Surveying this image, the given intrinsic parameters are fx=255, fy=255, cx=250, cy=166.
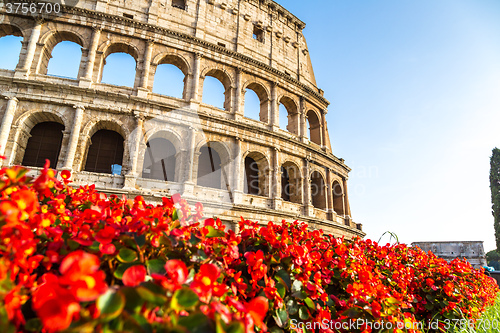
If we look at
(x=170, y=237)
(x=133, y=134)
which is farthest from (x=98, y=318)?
(x=133, y=134)

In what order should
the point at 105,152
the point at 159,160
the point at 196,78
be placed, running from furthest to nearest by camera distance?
the point at 196,78 < the point at 159,160 < the point at 105,152

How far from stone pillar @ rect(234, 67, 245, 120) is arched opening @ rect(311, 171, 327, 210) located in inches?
260

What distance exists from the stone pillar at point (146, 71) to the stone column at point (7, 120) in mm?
4861

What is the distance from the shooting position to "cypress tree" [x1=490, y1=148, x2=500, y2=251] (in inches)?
1088

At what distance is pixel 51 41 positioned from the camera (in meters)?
12.2

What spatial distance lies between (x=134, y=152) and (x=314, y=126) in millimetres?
12632

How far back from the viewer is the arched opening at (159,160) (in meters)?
13.0

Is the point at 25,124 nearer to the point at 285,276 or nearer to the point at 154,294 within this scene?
the point at 285,276

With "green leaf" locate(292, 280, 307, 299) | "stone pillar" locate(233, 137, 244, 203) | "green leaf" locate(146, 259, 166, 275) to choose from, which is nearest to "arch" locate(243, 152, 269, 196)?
"stone pillar" locate(233, 137, 244, 203)

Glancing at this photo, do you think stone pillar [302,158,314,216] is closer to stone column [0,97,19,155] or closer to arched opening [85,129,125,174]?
arched opening [85,129,125,174]

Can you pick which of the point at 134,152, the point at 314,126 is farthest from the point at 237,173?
the point at 314,126

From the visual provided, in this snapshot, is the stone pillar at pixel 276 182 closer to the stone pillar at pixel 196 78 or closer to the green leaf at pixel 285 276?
the stone pillar at pixel 196 78

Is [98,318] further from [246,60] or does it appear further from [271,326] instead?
[246,60]

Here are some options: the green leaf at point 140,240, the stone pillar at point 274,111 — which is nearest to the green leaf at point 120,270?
the green leaf at point 140,240
